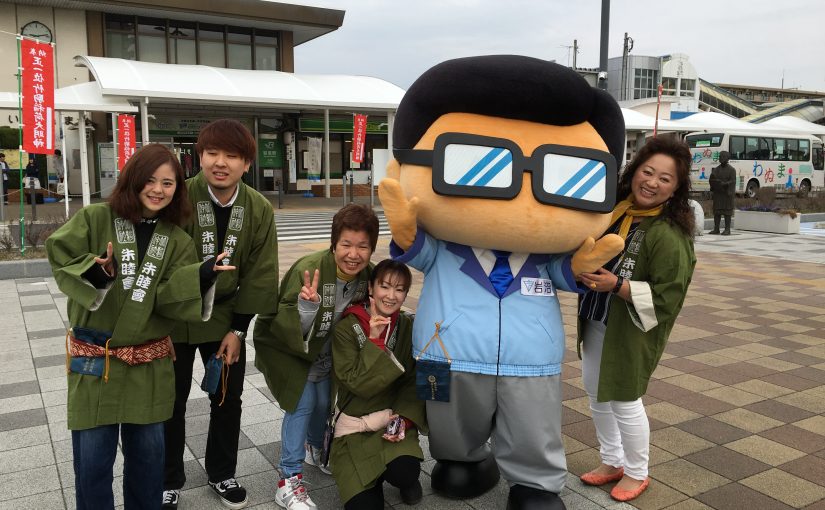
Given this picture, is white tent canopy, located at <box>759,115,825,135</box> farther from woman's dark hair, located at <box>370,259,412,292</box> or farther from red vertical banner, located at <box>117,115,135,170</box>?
woman's dark hair, located at <box>370,259,412,292</box>

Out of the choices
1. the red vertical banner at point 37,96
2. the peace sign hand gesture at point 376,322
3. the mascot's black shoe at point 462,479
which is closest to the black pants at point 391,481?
the mascot's black shoe at point 462,479

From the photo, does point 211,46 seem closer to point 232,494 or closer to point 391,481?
point 232,494

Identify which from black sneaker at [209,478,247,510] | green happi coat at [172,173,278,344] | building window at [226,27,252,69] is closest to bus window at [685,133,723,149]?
building window at [226,27,252,69]

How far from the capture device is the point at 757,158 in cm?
2472

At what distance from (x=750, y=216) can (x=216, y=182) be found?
16.0 metres

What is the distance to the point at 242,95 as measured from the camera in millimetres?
17750

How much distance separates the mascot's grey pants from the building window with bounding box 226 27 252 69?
24527 millimetres

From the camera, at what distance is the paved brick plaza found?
3.23 m

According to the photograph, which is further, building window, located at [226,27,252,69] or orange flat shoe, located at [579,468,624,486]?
building window, located at [226,27,252,69]

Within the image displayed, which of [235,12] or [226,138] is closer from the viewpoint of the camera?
[226,138]

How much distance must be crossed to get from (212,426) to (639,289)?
6.94ft

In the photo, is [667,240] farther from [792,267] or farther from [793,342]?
[792,267]

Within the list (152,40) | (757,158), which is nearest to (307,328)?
(152,40)

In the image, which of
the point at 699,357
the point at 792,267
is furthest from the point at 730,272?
the point at 699,357
